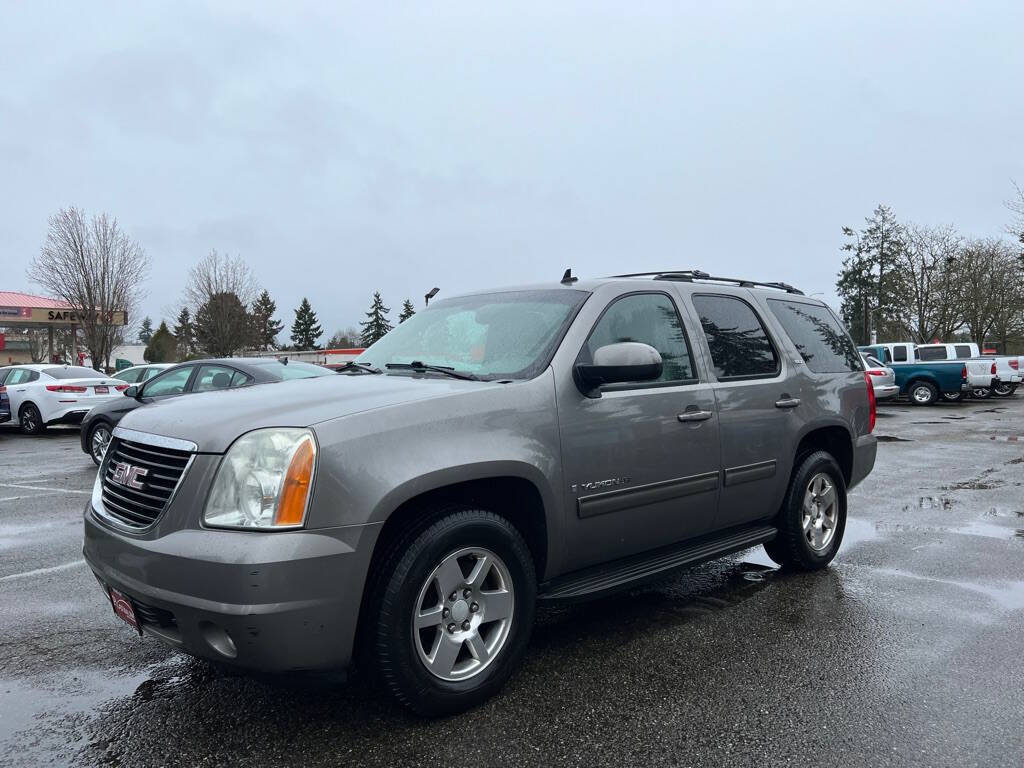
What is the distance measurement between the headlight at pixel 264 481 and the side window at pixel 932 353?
27.5 metres

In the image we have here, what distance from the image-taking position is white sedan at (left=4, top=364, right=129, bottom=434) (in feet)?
49.9

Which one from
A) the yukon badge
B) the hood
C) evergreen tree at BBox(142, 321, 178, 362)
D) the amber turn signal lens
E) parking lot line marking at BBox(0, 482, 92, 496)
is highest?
evergreen tree at BBox(142, 321, 178, 362)

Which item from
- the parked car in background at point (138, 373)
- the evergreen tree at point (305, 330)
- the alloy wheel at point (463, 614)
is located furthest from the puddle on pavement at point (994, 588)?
the evergreen tree at point (305, 330)

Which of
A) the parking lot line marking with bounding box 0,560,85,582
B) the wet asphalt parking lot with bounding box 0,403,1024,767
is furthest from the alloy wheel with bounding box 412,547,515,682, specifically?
the parking lot line marking with bounding box 0,560,85,582

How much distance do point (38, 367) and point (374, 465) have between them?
16.0 m

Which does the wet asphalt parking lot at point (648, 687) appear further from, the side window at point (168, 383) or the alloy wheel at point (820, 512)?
the side window at point (168, 383)

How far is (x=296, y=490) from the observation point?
2740 mm

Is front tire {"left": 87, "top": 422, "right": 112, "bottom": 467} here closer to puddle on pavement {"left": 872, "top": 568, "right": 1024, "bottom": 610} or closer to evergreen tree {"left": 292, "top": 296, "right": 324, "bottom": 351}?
puddle on pavement {"left": 872, "top": 568, "right": 1024, "bottom": 610}

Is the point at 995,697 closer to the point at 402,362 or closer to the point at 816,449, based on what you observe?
the point at 816,449

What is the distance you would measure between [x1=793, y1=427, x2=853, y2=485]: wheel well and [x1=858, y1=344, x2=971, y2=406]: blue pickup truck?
2060 centimetres

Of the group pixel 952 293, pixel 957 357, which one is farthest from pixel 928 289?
pixel 957 357

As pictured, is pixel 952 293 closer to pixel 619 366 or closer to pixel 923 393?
pixel 923 393

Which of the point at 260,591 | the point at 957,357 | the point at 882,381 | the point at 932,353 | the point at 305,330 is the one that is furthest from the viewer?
the point at 305,330

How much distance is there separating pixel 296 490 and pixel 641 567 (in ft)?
6.19
